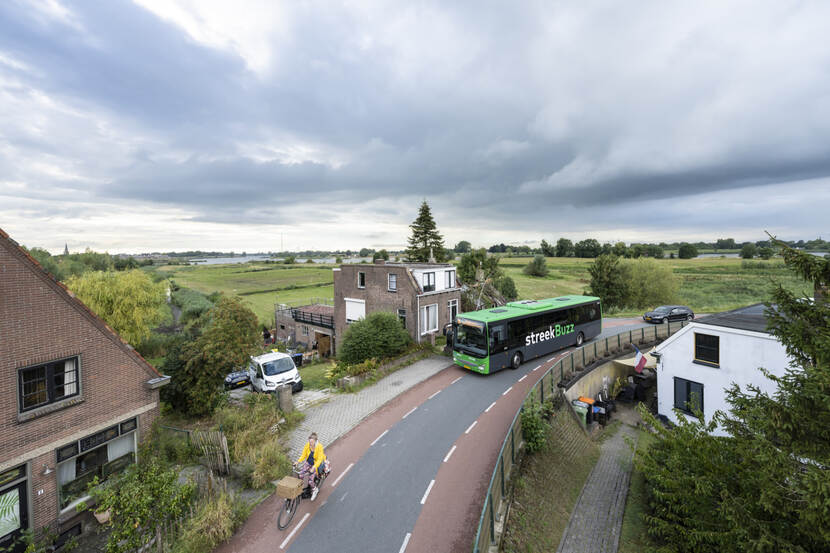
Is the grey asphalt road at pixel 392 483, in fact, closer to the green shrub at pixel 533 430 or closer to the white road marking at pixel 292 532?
the white road marking at pixel 292 532

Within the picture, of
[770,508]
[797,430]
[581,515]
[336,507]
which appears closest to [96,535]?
[336,507]

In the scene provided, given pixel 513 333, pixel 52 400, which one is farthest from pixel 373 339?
pixel 52 400

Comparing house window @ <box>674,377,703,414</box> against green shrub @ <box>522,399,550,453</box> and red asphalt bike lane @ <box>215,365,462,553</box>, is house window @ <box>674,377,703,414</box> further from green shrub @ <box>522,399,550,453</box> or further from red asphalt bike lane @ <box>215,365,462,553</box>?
red asphalt bike lane @ <box>215,365,462,553</box>

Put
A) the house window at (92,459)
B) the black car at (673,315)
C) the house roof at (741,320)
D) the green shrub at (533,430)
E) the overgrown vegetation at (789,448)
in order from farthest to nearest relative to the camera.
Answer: the black car at (673,315)
the house roof at (741,320)
the green shrub at (533,430)
the house window at (92,459)
the overgrown vegetation at (789,448)

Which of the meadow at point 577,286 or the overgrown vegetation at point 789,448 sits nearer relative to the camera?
the overgrown vegetation at point 789,448

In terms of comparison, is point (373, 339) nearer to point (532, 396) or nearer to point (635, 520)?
point (532, 396)

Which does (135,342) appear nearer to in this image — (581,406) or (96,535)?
(96,535)

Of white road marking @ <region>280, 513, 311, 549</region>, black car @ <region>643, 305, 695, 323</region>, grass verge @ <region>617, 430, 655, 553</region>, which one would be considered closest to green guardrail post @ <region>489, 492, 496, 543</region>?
grass verge @ <region>617, 430, 655, 553</region>

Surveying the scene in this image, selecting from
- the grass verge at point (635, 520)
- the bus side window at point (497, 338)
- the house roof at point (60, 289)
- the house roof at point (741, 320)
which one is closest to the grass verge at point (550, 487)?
the grass verge at point (635, 520)
